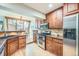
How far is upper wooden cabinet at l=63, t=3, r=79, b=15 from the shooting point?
180 cm

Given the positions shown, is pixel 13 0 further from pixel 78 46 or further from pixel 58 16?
pixel 78 46

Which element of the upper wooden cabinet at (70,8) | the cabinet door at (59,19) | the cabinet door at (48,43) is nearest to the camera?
the upper wooden cabinet at (70,8)

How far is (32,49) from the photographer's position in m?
2.14

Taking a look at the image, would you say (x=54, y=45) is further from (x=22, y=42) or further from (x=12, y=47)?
(x=12, y=47)

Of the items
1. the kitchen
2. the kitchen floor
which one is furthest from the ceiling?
the kitchen floor

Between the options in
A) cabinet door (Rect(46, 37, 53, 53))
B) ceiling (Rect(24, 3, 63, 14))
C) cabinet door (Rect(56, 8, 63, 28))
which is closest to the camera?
ceiling (Rect(24, 3, 63, 14))

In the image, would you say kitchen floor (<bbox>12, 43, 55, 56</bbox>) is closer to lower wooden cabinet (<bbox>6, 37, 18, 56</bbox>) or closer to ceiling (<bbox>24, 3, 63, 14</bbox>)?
lower wooden cabinet (<bbox>6, 37, 18, 56</bbox>)

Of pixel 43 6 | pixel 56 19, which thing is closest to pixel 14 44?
pixel 43 6

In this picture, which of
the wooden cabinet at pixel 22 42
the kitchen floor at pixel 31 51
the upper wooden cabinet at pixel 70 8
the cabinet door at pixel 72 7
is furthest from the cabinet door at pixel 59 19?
the wooden cabinet at pixel 22 42

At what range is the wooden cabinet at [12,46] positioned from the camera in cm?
194

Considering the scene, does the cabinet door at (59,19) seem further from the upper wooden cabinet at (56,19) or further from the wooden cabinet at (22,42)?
the wooden cabinet at (22,42)

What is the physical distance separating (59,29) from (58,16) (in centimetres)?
34

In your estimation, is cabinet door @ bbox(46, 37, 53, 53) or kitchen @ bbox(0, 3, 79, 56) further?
cabinet door @ bbox(46, 37, 53, 53)

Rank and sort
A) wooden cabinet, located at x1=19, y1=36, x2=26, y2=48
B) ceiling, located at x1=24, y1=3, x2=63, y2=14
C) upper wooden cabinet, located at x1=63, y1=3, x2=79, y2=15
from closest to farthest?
1. upper wooden cabinet, located at x1=63, y1=3, x2=79, y2=15
2. ceiling, located at x1=24, y1=3, x2=63, y2=14
3. wooden cabinet, located at x1=19, y1=36, x2=26, y2=48
